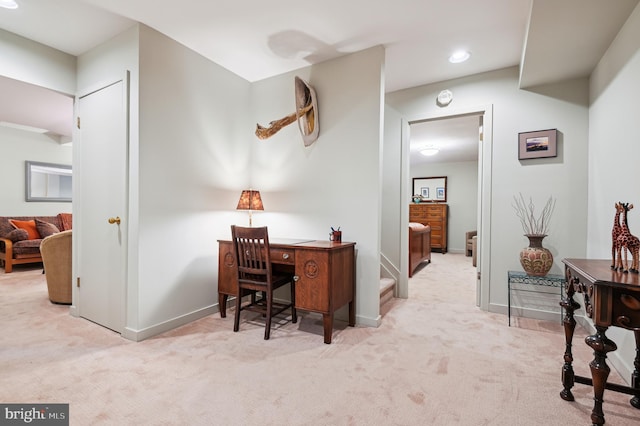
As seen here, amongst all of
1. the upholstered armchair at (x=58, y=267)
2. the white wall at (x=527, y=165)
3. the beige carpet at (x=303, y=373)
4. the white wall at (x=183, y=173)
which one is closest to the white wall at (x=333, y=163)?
the white wall at (x=183, y=173)

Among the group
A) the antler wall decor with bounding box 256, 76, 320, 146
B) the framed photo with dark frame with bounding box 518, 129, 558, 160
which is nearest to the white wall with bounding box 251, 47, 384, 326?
the antler wall decor with bounding box 256, 76, 320, 146

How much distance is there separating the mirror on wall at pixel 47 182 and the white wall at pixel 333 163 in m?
4.98

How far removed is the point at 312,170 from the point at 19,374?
8.49 ft

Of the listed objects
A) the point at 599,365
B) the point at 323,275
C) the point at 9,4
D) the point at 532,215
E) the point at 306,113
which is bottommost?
the point at 599,365

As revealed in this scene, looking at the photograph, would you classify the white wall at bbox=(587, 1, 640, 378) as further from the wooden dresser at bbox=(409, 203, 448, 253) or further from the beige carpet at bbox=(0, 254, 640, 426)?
the wooden dresser at bbox=(409, 203, 448, 253)

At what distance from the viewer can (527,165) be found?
2941 mm

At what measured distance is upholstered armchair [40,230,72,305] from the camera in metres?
3.20

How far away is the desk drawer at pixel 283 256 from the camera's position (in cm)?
249

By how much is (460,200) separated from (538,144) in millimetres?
5282

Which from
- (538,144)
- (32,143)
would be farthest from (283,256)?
(32,143)

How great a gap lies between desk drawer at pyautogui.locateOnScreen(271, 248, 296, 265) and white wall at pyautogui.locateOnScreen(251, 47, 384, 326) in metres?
0.56

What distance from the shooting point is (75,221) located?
2846mm

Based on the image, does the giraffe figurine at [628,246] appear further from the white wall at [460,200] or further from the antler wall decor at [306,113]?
the white wall at [460,200]

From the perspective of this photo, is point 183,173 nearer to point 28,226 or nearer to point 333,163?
point 333,163
